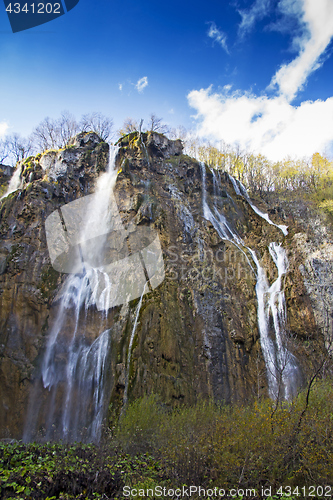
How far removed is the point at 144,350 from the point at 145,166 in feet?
67.8

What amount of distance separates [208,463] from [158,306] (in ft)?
36.1

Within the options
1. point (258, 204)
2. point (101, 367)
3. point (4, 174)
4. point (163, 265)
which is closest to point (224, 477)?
point (101, 367)

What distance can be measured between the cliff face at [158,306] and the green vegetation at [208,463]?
490 centimetres

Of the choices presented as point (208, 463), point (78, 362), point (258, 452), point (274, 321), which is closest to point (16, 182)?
point (78, 362)

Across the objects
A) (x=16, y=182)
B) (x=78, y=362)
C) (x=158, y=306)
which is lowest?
(x=78, y=362)

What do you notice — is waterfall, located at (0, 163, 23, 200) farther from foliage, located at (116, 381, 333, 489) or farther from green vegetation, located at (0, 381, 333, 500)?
foliage, located at (116, 381, 333, 489)

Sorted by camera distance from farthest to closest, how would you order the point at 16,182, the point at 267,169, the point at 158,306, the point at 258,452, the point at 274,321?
the point at 267,169 → the point at 16,182 → the point at 274,321 → the point at 158,306 → the point at 258,452

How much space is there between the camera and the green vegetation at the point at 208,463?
757 cm

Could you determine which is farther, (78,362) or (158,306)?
(158,306)

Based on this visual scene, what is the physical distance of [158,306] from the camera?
62.6ft

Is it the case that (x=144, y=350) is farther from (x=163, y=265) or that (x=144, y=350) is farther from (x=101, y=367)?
(x=163, y=265)

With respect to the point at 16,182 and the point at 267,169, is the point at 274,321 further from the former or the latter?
the point at 267,169

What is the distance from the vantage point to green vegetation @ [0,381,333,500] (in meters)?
7.57

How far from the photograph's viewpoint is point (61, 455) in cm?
1101
